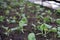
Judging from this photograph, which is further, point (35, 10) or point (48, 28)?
point (35, 10)

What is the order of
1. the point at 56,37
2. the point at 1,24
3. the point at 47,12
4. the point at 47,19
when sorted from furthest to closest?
the point at 47,12 < the point at 47,19 < the point at 1,24 < the point at 56,37

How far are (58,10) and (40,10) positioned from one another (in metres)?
0.39

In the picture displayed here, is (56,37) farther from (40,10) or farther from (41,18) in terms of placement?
(40,10)

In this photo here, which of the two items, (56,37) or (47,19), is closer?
(56,37)

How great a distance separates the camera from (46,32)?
2.38 meters

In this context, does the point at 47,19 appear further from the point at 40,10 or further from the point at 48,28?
the point at 40,10

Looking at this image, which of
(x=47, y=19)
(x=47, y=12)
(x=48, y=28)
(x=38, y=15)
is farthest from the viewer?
(x=47, y=12)

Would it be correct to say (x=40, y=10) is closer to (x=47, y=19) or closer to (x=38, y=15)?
(x=38, y=15)

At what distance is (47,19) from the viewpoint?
2.87 m

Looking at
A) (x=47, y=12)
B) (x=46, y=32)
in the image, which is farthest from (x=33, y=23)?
(x=47, y=12)

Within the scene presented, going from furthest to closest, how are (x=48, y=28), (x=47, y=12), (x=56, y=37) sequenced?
(x=47, y=12)
(x=48, y=28)
(x=56, y=37)

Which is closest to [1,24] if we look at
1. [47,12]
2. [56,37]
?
[56,37]

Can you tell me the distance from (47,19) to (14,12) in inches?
31.4

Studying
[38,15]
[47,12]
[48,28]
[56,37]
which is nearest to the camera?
[56,37]
